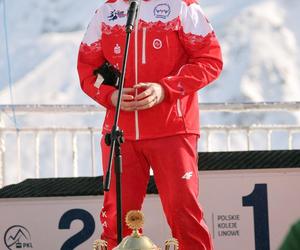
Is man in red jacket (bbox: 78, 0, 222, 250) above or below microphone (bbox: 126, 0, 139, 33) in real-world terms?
below

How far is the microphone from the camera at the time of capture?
14.0 ft

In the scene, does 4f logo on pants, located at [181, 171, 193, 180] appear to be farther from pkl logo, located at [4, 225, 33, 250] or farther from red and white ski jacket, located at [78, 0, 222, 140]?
pkl logo, located at [4, 225, 33, 250]

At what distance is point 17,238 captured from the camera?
5.87m

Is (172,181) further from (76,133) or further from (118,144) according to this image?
(76,133)

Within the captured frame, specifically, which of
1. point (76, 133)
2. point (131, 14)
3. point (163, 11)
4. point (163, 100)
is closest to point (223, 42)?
point (76, 133)

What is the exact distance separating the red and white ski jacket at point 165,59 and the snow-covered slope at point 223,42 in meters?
7.79

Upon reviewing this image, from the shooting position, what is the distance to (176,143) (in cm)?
444

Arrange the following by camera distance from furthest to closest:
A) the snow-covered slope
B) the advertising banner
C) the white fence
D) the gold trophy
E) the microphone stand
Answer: the snow-covered slope, the white fence, the advertising banner, the microphone stand, the gold trophy

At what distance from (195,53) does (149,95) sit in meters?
0.30

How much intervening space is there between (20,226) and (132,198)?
60.4 inches

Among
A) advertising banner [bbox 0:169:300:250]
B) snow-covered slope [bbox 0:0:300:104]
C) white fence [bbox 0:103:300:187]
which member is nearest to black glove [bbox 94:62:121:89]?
advertising banner [bbox 0:169:300:250]

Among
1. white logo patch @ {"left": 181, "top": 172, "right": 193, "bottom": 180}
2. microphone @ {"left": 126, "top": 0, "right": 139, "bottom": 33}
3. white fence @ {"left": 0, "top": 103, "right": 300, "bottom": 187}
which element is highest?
microphone @ {"left": 126, "top": 0, "right": 139, "bottom": 33}

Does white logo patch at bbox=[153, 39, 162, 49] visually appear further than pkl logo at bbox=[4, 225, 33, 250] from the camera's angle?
No

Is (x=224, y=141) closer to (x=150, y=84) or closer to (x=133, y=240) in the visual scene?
(x=150, y=84)
